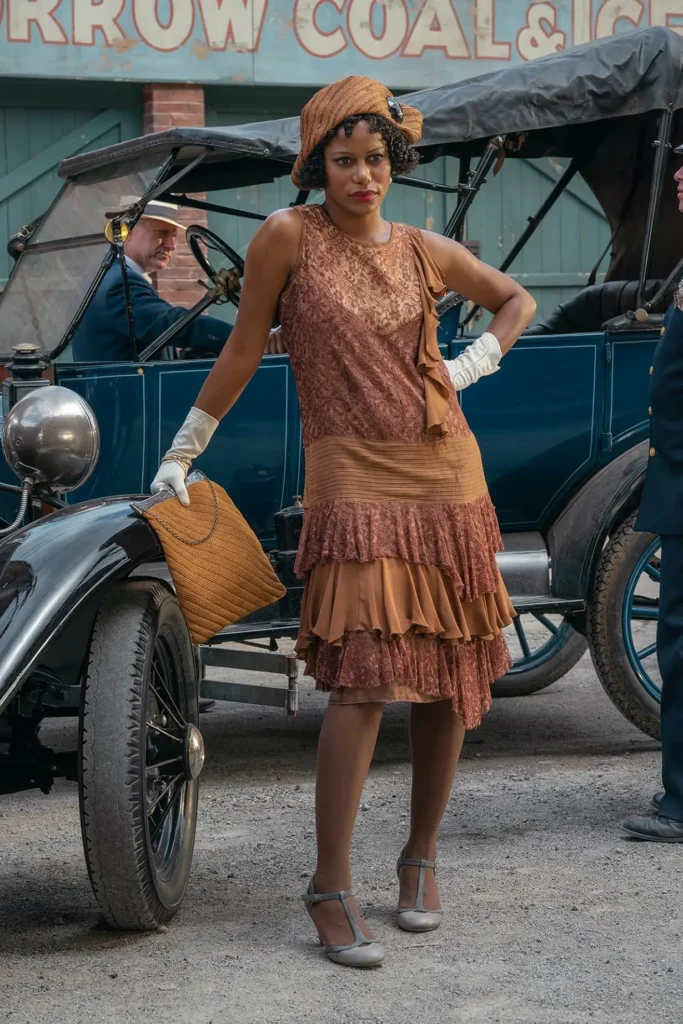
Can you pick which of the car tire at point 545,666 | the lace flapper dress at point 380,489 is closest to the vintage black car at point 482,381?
the car tire at point 545,666

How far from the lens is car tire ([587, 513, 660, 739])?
15.8 feet

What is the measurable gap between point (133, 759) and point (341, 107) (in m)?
1.43

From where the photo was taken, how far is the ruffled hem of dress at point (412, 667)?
312 cm

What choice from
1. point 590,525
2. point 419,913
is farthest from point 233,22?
point 419,913

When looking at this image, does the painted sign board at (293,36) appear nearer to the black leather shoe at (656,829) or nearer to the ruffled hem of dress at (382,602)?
the black leather shoe at (656,829)

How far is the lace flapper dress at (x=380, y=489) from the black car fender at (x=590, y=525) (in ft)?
5.34

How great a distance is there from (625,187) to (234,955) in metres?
3.57

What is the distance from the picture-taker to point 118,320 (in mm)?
4883

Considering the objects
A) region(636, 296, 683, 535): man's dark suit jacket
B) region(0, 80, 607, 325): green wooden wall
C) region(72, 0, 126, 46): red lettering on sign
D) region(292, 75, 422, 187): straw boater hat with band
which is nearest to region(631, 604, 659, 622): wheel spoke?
region(636, 296, 683, 535): man's dark suit jacket

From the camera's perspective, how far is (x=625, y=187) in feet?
18.7

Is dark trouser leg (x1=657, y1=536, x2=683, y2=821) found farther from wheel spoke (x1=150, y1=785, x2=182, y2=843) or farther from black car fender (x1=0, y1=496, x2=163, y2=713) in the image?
black car fender (x1=0, y1=496, x2=163, y2=713)

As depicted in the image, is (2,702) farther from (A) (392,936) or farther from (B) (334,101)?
(B) (334,101)

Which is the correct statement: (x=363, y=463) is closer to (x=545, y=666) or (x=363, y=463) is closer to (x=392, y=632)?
(x=392, y=632)

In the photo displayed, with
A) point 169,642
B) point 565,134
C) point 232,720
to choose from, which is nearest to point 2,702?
point 169,642
